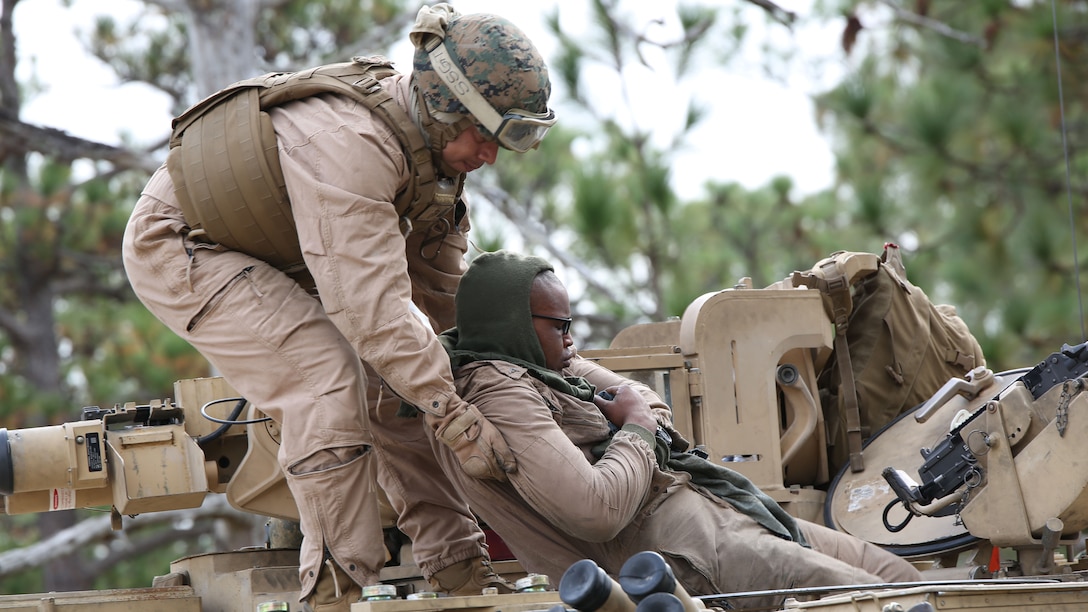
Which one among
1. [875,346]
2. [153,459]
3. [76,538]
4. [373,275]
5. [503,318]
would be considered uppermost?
[373,275]

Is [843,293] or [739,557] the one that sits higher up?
[843,293]

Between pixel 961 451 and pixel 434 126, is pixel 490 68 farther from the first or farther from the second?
pixel 961 451

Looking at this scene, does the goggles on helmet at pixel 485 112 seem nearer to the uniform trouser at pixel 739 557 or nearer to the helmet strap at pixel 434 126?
the helmet strap at pixel 434 126

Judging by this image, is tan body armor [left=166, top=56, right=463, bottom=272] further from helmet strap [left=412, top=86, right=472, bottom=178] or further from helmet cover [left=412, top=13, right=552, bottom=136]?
helmet cover [left=412, top=13, right=552, bottom=136]

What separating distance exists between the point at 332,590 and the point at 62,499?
1203mm

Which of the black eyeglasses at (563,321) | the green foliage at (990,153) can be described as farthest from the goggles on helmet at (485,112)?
the green foliage at (990,153)

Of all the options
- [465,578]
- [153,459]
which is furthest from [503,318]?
[153,459]

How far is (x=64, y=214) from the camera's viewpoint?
15422mm

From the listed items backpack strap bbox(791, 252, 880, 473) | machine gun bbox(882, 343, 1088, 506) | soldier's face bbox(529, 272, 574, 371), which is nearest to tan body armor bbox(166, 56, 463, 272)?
soldier's face bbox(529, 272, 574, 371)

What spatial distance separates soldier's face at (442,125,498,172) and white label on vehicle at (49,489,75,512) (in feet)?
5.57

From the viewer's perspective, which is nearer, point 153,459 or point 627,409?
point 627,409

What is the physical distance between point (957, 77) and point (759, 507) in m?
9.90

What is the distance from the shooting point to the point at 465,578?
4.96 meters

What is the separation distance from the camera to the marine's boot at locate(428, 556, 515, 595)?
493 centimetres
